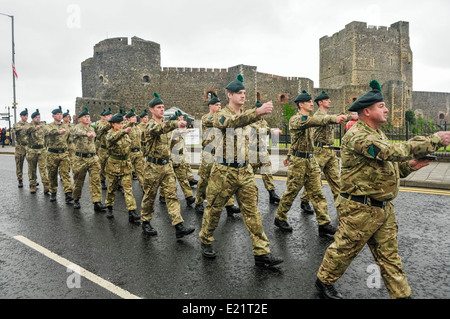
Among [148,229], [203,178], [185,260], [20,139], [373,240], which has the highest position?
[20,139]

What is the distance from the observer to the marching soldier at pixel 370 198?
109 inches

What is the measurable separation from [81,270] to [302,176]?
3.31m

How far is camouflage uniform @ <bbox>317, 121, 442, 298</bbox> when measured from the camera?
2775mm

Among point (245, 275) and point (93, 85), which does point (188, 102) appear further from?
point (245, 275)

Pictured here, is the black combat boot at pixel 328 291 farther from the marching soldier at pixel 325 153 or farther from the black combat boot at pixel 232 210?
the black combat boot at pixel 232 210

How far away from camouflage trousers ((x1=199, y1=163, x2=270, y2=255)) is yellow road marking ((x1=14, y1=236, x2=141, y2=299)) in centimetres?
138

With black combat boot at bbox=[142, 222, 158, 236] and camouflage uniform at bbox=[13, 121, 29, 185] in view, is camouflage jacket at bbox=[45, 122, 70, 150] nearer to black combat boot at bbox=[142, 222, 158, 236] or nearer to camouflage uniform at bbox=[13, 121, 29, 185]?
camouflage uniform at bbox=[13, 121, 29, 185]

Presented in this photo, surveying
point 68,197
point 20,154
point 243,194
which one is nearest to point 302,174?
point 243,194

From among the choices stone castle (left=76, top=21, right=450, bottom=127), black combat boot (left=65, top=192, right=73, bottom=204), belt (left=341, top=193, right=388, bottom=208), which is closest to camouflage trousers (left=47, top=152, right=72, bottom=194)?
black combat boot (left=65, top=192, right=73, bottom=204)

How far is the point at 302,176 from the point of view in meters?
5.27

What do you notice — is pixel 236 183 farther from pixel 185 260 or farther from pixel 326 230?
pixel 326 230

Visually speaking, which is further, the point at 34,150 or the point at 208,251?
the point at 34,150

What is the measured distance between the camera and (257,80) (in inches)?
1673

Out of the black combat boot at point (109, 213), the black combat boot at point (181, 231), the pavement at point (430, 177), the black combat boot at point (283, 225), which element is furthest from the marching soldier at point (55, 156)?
the pavement at point (430, 177)
